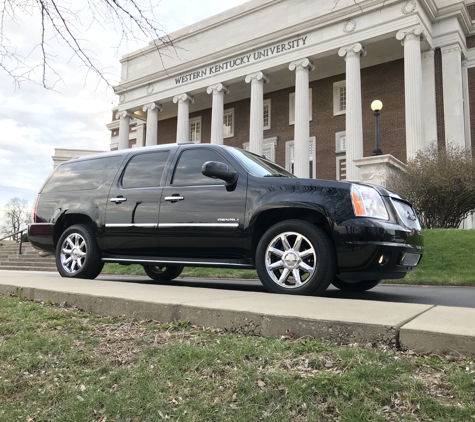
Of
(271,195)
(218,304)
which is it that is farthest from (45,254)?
(218,304)

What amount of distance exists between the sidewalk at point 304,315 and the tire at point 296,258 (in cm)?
69

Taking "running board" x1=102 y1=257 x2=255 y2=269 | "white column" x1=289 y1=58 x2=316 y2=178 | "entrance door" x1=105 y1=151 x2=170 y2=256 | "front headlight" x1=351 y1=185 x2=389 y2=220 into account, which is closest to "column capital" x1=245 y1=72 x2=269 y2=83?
"white column" x1=289 y1=58 x2=316 y2=178

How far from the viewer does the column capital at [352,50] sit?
1056 inches

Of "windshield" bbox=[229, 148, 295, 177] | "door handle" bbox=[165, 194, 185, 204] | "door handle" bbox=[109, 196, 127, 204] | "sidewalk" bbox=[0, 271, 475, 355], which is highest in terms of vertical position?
"windshield" bbox=[229, 148, 295, 177]

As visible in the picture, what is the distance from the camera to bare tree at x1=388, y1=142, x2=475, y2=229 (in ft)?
49.9

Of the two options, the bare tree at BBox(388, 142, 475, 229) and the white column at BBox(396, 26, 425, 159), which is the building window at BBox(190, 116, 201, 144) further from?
the bare tree at BBox(388, 142, 475, 229)

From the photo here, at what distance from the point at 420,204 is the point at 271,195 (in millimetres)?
12149

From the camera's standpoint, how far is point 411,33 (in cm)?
2509

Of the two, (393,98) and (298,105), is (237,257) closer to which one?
(298,105)

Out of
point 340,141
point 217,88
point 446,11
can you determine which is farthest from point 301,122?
point 446,11

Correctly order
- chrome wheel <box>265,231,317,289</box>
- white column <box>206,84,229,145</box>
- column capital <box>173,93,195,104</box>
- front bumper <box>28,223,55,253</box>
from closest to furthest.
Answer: chrome wheel <box>265,231,317,289</box>
front bumper <box>28,223,55,253</box>
white column <box>206,84,229,145</box>
column capital <box>173,93,195,104</box>

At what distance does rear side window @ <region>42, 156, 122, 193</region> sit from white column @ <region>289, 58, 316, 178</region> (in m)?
21.2

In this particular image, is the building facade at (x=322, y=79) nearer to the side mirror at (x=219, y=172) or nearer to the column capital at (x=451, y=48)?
the column capital at (x=451, y=48)

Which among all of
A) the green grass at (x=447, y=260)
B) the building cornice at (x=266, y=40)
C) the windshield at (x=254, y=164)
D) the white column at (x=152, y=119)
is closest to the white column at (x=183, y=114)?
the building cornice at (x=266, y=40)
